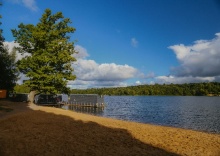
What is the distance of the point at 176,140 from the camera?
49.8 feet

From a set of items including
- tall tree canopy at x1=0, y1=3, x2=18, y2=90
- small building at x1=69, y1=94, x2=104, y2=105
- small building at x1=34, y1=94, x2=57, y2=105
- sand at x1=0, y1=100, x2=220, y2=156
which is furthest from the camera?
small building at x1=69, y1=94, x2=104, y2=105

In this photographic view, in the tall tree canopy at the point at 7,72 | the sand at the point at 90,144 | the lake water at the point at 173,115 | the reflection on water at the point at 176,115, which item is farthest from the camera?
the tall tree canopy at the point at 7,72

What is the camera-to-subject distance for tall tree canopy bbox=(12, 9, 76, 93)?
144 ft

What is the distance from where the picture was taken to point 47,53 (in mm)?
43906

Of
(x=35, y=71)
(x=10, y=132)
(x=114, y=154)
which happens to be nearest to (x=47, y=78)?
(x=35, y=71)

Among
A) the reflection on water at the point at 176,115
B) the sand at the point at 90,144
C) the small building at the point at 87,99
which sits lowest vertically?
the reflection on water at the point at 176,115

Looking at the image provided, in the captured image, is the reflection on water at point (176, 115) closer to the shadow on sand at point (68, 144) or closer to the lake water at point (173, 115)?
the lake water at point (173, 115)

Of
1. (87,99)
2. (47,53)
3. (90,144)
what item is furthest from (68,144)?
(87,99)

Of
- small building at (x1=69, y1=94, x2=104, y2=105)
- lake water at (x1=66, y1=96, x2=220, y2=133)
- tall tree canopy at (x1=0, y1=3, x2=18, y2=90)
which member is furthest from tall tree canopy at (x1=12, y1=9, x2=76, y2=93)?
small building at (x1=69, y1=94, x2=104, y2=105)

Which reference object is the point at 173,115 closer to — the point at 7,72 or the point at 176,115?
the point at 176,115

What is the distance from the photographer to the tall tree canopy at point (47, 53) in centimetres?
4403

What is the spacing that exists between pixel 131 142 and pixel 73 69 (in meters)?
34.8

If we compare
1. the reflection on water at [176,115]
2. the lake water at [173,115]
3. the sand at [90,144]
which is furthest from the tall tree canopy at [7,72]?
the sand at [90,144]

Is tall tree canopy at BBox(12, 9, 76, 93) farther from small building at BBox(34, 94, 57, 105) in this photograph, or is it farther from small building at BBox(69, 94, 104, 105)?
small building at BBox(69, 94, 104, 105)
